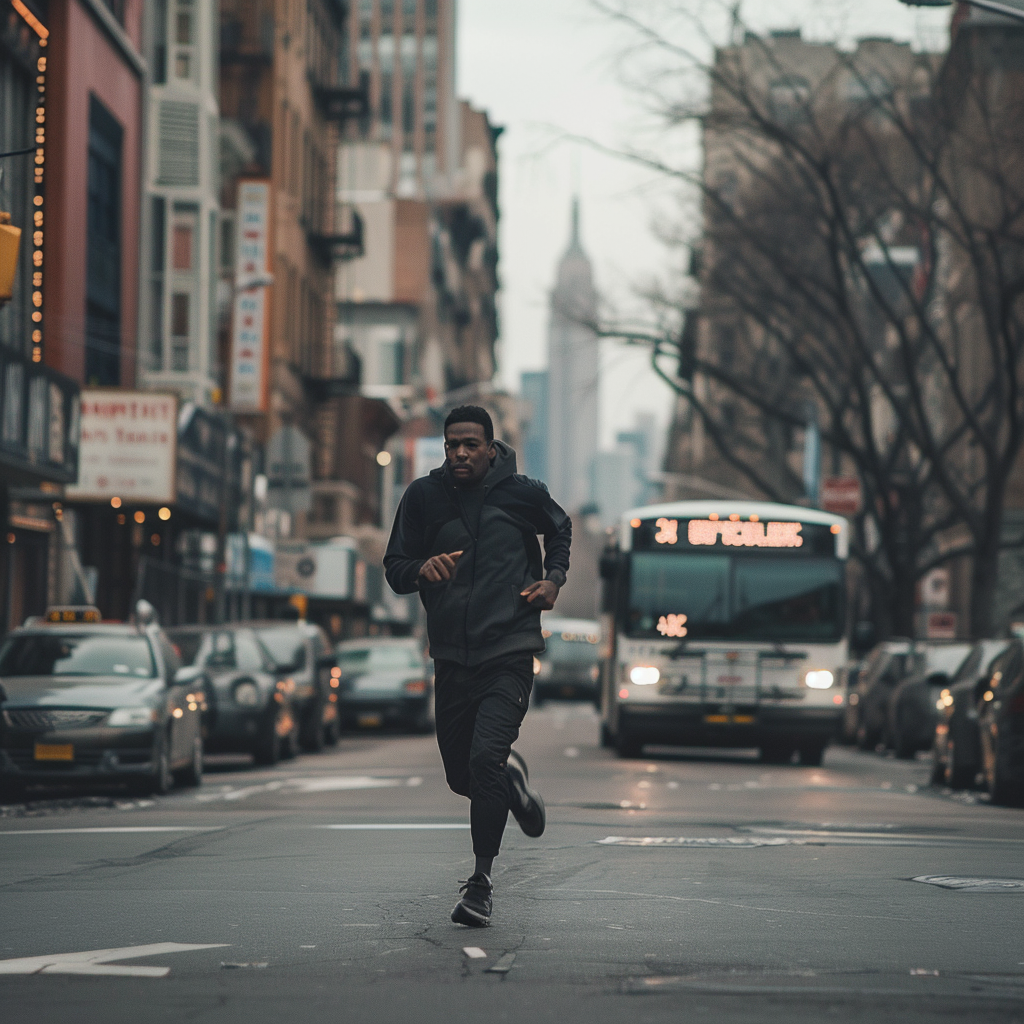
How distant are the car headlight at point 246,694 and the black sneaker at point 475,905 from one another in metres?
15.5

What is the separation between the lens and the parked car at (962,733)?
1942cm

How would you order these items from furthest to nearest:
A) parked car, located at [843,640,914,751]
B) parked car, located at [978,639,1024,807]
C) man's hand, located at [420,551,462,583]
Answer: parked car, located at [843,640,914,751], parked car, located at [978,639,1024,807], man's hand, located at [420,551,462,583]

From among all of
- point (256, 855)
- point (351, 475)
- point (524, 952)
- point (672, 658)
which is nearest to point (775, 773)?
point (672, 658)

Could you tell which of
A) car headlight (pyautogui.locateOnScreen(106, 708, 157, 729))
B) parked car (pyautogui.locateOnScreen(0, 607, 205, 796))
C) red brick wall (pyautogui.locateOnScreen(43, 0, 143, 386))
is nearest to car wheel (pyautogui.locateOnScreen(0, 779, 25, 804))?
parked car (pyautogui.locateOnScreen(0, 607, 205, 796))

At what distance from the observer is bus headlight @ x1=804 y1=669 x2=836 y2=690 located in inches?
956

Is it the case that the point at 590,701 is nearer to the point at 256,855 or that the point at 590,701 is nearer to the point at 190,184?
the point at 190,184

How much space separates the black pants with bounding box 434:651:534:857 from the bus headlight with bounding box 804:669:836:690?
15864 millimetres

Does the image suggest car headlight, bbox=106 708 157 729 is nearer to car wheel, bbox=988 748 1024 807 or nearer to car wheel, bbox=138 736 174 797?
car wheel, bbox=138 736 174 797

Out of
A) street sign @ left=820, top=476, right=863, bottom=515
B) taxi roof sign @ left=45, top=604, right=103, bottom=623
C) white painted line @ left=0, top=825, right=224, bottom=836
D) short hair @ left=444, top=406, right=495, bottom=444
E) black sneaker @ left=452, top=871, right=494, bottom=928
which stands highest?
street sign @ left=820, top=476, right=863, bottom=515

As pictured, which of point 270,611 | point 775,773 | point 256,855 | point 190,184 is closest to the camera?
point 256,855

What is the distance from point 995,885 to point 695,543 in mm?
14318

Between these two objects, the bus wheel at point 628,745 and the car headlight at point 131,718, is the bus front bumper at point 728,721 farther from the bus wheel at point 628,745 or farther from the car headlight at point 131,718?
the car headlight at point 131,718

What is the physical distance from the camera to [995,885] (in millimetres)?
10156

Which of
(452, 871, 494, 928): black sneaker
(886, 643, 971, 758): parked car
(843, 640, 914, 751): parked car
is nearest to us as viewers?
(452, 871, 494, 928): black sneaker
